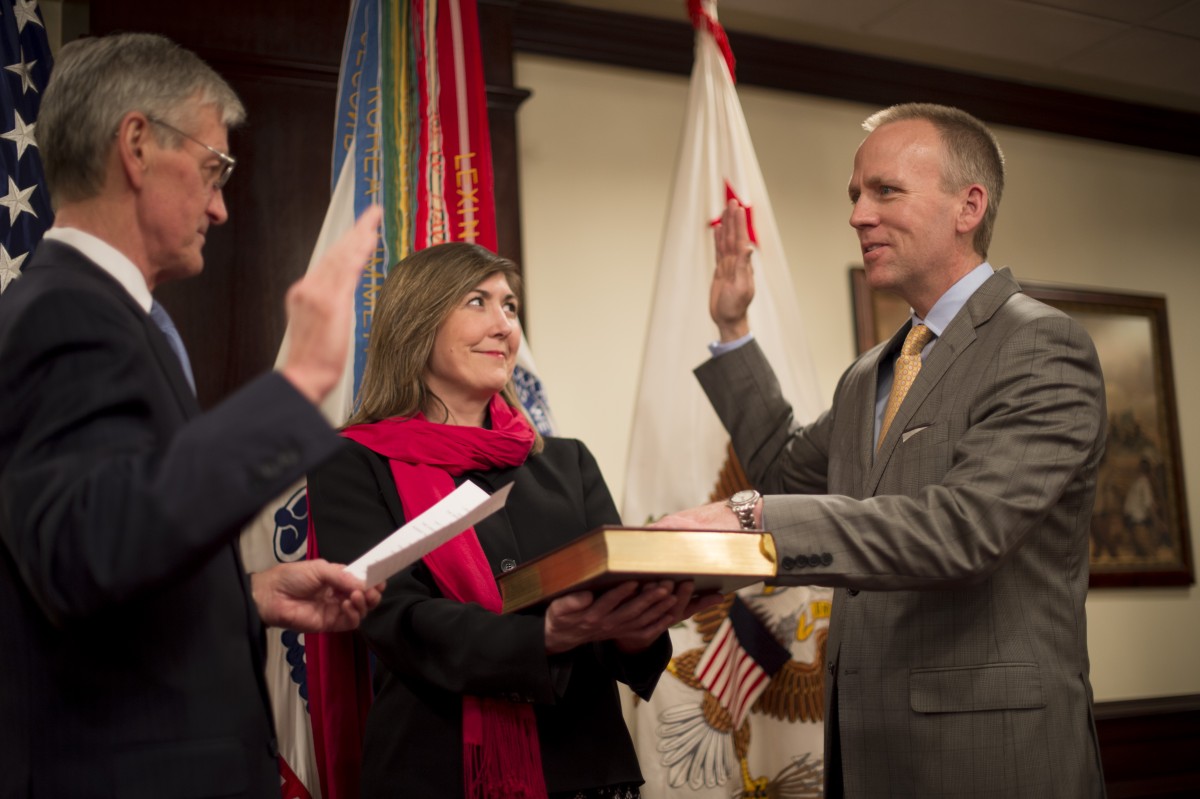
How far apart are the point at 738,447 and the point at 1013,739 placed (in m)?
1.15

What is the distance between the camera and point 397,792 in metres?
2.08

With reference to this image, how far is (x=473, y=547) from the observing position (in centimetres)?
226

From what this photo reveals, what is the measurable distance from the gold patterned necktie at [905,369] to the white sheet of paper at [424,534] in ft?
3.37

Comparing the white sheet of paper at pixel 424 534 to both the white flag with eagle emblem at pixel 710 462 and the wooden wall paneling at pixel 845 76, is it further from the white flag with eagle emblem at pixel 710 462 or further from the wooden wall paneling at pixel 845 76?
the wooden wall paneling at pixel 845 76

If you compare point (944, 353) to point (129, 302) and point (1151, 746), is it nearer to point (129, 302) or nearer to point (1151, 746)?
point (129, 302)

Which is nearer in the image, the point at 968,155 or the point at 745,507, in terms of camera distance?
the point at 745,507

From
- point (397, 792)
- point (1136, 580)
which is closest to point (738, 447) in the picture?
point (397, 792)

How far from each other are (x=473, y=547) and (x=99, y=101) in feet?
3.69

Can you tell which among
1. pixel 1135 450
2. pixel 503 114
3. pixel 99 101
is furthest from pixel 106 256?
pixel 1135 450

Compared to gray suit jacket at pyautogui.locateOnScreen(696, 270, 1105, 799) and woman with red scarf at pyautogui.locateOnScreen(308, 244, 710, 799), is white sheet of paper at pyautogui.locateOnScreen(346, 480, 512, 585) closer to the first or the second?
woman with red scarf at pyautogui.locateOnScreen(308, 244, 710, 799)

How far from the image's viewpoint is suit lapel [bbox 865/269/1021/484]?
232 cm

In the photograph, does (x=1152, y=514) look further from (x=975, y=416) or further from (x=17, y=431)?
(x=17, y=431)

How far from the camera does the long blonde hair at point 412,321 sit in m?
2.45

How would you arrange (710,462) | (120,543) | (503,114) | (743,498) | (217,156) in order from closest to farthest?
(120,543) → (217,156) → (743,498) → (710,462) → (503,114)
